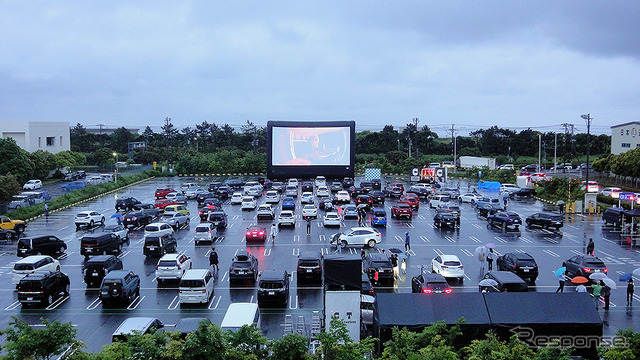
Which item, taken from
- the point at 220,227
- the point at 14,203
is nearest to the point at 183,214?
the point at 220,227

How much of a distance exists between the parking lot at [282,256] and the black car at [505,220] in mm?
871

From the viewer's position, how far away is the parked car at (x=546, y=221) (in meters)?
39.5

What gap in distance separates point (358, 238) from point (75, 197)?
34864 millimetres

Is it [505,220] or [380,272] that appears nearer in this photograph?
[380,272]

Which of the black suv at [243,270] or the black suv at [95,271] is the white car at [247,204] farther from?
the black suv at [95,271]

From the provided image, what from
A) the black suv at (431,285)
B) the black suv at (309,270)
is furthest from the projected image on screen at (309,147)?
the black suv at (431,285)

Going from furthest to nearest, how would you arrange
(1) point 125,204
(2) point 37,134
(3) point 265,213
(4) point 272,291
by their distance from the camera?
(2) point 37,134 < (1) point 125,204 < (3) point 265,213 < (4) point 272,291

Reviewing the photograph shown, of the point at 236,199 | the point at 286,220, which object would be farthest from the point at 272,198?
the point at 286,220

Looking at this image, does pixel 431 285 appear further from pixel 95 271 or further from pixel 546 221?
pixel 546 221

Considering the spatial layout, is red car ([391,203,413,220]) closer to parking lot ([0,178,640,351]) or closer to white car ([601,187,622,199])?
parking lot ([0,178,640,351])

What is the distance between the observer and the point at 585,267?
2562 centimetres

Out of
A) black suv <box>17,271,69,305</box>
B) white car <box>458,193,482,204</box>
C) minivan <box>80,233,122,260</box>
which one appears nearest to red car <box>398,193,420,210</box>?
white car <box>458,193,482,204</box>

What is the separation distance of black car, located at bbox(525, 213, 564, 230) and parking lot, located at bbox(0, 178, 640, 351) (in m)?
0.56

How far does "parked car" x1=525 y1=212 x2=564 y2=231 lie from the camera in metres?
39.5
